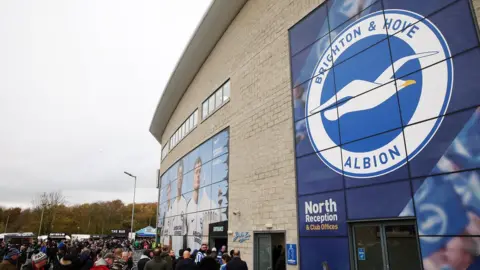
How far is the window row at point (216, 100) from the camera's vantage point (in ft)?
61.6

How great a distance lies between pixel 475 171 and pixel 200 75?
64.7ft

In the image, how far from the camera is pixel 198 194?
832 inches

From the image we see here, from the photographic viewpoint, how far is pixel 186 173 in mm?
24844

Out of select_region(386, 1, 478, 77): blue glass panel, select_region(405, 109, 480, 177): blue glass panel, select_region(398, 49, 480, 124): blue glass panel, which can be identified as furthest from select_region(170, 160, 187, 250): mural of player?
select_region(386, 1, 478, 77): blue glass panel

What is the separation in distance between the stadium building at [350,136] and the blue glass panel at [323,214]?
0.14 ft

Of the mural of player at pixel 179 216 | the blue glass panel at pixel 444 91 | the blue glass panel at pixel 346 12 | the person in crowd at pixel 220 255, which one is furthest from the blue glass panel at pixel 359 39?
the mural of player at pixel 179 216

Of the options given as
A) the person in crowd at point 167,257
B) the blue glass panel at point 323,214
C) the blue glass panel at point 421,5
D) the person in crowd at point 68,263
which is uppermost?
the blue glass panel at point 421,5

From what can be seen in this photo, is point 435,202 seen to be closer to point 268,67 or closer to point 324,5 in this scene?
point 324,5

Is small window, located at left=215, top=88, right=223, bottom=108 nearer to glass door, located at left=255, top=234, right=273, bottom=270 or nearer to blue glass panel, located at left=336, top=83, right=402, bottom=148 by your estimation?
glass door, located at left=255, top=234, right=273, bottom=270

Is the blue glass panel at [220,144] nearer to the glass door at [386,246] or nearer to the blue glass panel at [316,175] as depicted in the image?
the blue glass panel at [316,175]

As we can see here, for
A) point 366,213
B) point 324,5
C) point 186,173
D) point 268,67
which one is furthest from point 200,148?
point 366,213

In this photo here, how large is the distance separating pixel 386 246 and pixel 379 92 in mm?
4134

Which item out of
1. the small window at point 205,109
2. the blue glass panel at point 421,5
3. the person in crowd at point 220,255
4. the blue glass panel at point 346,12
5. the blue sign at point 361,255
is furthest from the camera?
the small window at point 205,109

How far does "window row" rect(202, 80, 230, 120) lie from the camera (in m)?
18.8
